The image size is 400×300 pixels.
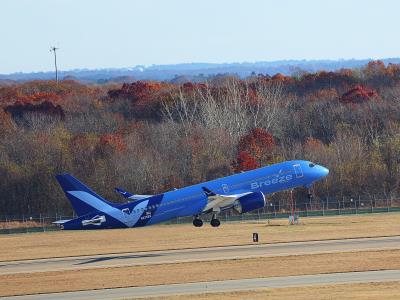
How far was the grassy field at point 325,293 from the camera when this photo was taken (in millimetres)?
57500

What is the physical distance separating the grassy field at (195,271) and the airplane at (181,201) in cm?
878

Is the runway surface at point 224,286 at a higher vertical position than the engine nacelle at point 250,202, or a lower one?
lower

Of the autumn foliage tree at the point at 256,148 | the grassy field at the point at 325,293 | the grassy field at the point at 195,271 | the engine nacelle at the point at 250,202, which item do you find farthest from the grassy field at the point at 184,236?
the grassy field at the point at 325,293

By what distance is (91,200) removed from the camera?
265ft

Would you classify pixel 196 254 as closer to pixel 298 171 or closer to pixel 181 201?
pixel 181 201

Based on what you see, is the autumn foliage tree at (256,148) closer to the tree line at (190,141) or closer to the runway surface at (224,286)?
the tree line at (190,141)

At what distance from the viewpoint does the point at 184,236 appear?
94625 mm

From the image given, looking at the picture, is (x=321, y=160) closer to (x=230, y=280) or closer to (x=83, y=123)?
(x=83, y=123)

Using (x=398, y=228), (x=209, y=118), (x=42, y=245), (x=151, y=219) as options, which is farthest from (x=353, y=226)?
(x=209, y=118)

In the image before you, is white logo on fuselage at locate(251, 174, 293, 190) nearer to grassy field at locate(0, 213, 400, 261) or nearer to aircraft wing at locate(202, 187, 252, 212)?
aircraft wing at locate(202, 187, 252, 212)

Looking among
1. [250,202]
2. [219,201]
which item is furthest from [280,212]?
[250,202]

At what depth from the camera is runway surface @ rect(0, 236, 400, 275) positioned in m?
75.6

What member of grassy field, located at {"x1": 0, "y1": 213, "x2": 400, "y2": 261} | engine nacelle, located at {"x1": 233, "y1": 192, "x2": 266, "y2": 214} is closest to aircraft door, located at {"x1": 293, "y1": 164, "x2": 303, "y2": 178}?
engine nacelle, located at {"x1": 233, "y1": 192, "x2": 266, "y2": 214}

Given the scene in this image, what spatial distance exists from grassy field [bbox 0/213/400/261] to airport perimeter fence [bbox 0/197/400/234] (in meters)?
3.56
